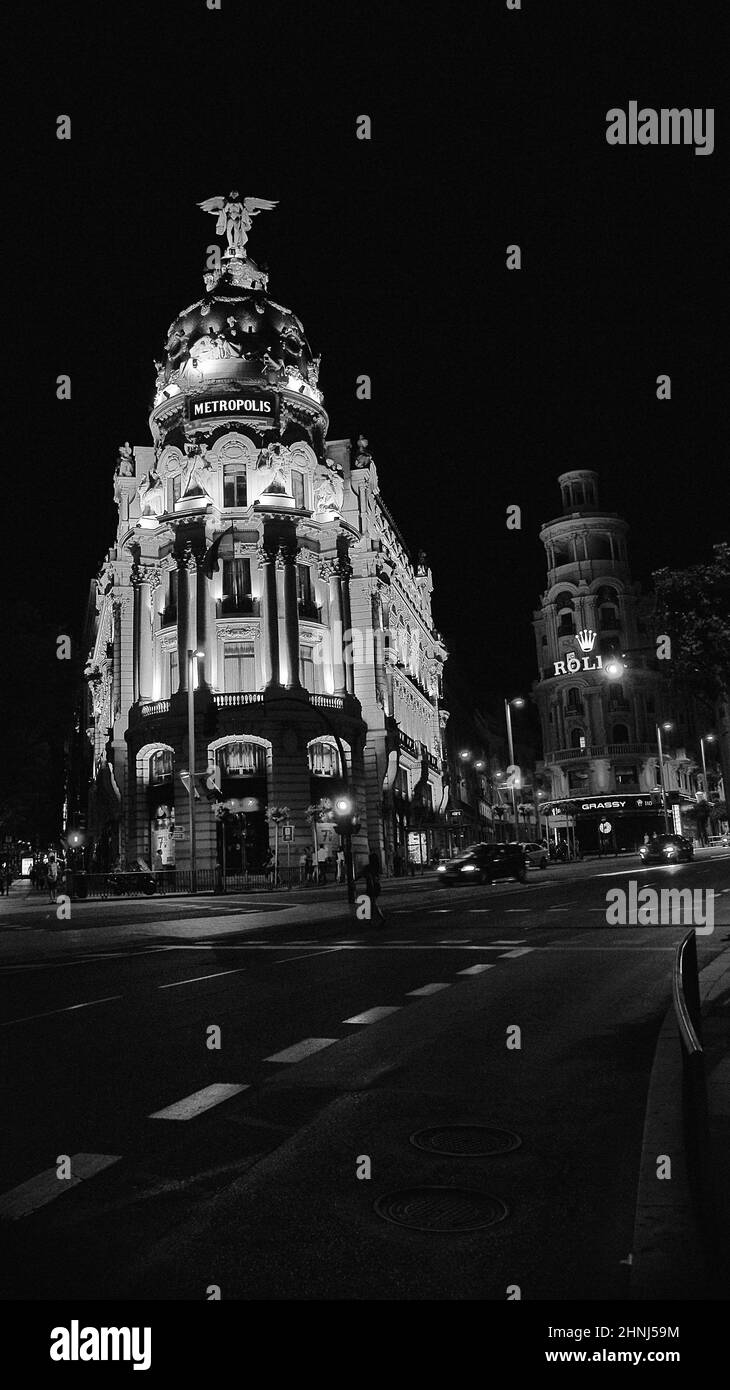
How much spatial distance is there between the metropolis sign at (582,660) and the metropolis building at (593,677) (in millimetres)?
87

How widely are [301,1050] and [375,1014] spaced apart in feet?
6.17

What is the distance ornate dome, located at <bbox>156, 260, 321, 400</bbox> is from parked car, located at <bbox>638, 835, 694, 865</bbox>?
107 feet

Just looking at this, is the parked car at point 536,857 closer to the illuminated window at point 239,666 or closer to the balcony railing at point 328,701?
the balcony railing at point 328,701

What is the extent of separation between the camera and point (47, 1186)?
206 inches

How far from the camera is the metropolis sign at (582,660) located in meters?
85.8

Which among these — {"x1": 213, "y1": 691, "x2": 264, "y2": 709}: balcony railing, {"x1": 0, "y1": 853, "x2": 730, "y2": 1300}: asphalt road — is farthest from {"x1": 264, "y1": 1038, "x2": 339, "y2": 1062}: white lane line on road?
{"x1": 213, "y1": 691, "x2": 264, "y2": 709}: balcony railing

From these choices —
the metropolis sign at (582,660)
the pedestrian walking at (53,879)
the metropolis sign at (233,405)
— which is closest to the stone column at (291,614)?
the metropolis sign at (233,405)

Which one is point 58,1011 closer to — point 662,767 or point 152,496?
point 152,496

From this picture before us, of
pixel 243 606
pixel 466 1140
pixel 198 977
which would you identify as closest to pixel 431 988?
pixel 198 977

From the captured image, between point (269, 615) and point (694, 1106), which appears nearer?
point (694, 1106)

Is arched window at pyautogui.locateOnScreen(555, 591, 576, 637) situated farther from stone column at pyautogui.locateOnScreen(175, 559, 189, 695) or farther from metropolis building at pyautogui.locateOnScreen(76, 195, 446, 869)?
stone column at pyautogui.locateOnScreen(175, 559, 189, 695)

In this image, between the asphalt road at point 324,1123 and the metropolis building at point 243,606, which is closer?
the asphalt road at point 324,1123

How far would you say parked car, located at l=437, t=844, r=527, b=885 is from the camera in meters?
40.9

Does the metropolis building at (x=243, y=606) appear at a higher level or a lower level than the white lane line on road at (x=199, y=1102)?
higher
